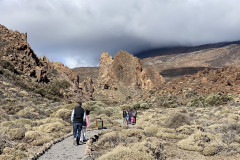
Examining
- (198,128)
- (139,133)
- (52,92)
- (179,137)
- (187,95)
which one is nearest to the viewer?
(139,133)

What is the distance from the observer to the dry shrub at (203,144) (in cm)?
923

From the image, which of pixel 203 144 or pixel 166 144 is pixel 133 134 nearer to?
pixel 166 144

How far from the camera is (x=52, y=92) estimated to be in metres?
32.5

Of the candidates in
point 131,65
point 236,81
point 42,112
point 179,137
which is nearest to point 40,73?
point 42,112

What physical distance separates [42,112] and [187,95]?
2304 cm

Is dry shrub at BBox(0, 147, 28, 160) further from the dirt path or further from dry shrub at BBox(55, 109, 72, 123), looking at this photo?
dry shrub at BBox(55, 109, 72, 123)

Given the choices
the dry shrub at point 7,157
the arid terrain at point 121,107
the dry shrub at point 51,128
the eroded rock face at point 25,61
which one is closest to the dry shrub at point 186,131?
the arid terrain at point 121,107

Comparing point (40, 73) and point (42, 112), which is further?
point (40, 73)

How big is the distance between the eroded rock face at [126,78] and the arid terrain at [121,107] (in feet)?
0.70

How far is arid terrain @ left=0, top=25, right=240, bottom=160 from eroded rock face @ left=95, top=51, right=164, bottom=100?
0.70 ft

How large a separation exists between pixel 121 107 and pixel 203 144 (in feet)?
82.5

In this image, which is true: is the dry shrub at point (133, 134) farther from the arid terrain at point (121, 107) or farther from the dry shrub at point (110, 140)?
the dry shrub at point (110, 140)

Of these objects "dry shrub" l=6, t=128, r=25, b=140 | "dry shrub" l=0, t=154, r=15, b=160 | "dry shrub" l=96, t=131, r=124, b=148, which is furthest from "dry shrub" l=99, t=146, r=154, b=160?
"dry shrub" l=6, t=128, r=25, b=140

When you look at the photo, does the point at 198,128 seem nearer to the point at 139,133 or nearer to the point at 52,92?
the point at 139,133
